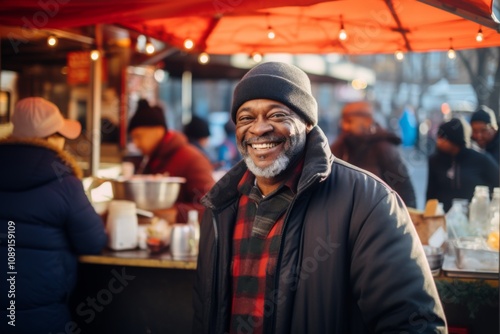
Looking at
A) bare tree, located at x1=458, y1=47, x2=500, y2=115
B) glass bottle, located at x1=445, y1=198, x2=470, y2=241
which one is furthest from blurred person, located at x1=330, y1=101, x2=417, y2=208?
bare tree, located at x1=458, y1=47, x2=500, y2=115

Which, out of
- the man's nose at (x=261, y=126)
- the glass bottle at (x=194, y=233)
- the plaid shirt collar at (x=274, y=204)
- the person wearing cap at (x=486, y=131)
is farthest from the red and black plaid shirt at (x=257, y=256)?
the person wearing cap at (x=486, y=131)

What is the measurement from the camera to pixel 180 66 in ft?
34.2

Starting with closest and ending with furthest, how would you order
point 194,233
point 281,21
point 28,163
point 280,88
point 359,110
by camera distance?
1. point 280,88
2. point 28,163
3. point 194,233
4. point 281,21
5. point 359,110

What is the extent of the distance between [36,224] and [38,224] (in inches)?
0.5

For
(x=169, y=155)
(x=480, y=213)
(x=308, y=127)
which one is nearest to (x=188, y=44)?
(x=169, y=155)

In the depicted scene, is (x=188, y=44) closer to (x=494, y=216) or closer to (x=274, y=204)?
(x=274, y=204)

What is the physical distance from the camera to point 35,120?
Answer: 3621 millimetres

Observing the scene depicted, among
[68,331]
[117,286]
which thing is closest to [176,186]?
[117,286]

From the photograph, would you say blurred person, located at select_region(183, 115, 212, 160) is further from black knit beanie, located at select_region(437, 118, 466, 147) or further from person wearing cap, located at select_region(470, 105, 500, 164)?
person wearing cap, located at select_region(470, 105, 500, 164)

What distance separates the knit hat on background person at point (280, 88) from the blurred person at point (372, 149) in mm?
3172

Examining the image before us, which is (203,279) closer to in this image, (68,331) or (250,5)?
(68,331)

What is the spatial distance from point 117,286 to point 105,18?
2.12 m

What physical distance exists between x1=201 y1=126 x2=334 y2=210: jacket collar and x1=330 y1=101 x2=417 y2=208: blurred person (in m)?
3.07

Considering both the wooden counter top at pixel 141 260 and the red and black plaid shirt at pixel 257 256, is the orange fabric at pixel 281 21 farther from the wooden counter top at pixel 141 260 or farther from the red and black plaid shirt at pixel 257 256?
the wooden counter top at pixel 141 260
